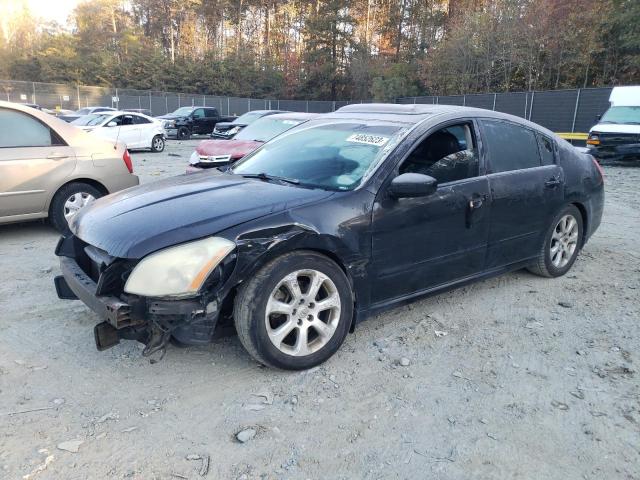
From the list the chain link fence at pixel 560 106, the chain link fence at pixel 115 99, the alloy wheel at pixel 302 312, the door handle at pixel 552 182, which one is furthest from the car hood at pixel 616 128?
the chain link fence at pixel 115 99

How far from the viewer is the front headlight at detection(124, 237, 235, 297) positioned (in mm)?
2730

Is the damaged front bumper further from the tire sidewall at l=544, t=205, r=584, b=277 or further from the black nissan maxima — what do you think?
the tire sidewall at l=544, t=205, r=584, b=277

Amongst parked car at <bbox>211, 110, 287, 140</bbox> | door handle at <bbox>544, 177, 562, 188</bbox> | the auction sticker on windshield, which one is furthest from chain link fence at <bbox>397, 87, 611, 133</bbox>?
the auction sticker on windshield

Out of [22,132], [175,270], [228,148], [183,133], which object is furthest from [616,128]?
[183,133]

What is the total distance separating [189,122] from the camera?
25.8 m

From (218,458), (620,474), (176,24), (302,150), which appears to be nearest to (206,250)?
(218,458)

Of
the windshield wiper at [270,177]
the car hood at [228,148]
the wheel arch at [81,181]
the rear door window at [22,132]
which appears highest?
the rear door window at [22,132]

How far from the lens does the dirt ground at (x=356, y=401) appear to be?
2377 millimetres

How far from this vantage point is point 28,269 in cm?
495

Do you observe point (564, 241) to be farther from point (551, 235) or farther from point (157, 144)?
point (157, 144)

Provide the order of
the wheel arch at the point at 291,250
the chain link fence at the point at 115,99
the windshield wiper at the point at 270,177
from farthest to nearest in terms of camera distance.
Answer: the chain link fence at the point at 115,99 < the windshield wiper at the point at 270,177 < the wheel arch at the point at 291,250

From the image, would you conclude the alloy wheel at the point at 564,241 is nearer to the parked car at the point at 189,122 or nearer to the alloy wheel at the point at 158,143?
the alloy wheel at the point at 158,143

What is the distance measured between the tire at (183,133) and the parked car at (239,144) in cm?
1641

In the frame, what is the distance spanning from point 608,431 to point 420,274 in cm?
147
